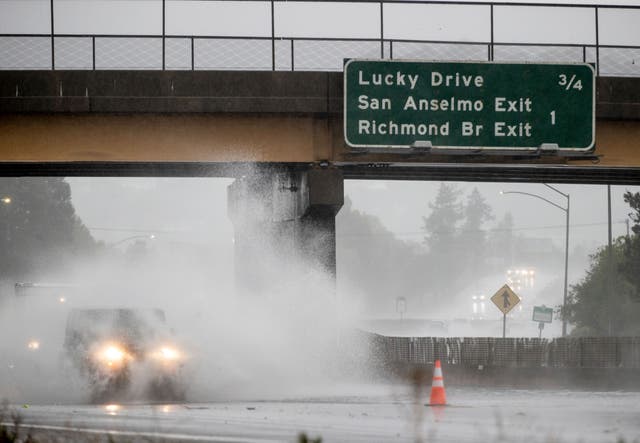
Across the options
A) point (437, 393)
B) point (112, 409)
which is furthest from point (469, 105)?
point (112, 409)

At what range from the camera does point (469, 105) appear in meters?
25.9

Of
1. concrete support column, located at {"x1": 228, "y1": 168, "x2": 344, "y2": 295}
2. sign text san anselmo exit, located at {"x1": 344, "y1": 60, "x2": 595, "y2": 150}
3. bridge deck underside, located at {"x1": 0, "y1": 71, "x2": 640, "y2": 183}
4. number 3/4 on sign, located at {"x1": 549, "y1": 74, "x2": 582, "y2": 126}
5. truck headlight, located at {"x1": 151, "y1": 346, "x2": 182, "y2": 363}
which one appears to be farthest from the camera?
concrete support column, located at {"x1": 228, "y1": 168, "x2": 344, "y2": 295}

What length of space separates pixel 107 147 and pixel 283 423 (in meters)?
12.9

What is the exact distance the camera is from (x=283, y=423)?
1459 cm

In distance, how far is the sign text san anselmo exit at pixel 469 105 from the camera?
84.1 ft

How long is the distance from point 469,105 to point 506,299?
1503 centimetres

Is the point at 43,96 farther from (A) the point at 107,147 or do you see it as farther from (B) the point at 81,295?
(B) the point at 81,295

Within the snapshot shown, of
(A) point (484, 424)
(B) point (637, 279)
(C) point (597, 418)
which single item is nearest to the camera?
(A) point (484, 424)

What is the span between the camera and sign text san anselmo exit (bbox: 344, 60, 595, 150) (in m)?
→ 25.6

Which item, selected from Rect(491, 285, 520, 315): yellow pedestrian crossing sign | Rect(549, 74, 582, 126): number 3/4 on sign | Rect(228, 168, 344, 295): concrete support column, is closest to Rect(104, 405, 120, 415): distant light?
Rect(228, 168, 344, 295): concrete support column

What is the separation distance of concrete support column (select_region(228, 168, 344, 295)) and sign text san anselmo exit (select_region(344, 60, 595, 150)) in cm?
205

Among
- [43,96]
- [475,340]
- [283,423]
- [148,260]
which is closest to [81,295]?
[148,260]

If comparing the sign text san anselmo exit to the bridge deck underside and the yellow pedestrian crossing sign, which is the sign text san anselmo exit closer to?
the bridge deck underside

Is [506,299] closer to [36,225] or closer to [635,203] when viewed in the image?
[635,203]
